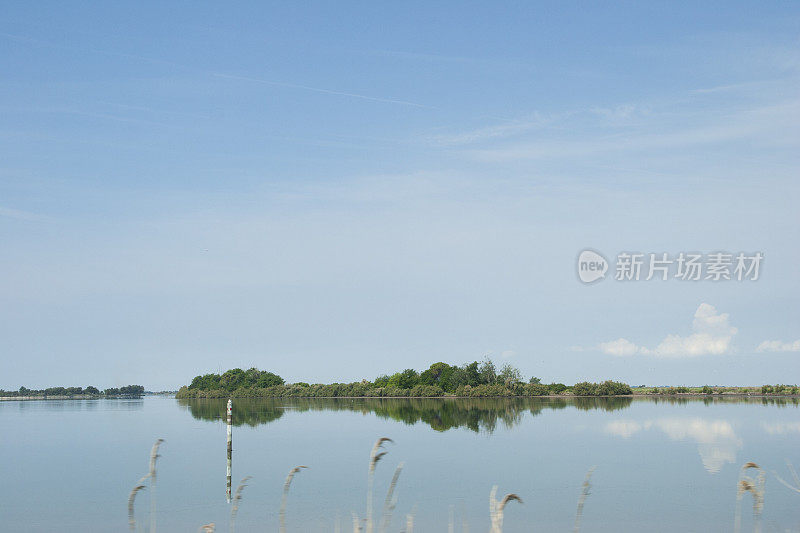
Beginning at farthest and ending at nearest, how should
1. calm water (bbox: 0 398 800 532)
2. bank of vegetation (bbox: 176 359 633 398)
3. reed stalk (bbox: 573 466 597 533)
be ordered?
bank of vegetation (bbox: 176 359 633 398), calm water (bbox: 0 398 800 532), reed stalk (bbox: 573 466 597 533)

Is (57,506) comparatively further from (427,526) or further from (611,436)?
(611,436)

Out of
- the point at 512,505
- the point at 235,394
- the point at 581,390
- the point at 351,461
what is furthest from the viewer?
the point at 235,394

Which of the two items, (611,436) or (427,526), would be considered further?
(611,436)

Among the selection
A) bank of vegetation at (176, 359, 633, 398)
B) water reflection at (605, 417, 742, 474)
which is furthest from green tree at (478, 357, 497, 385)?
water reflection at (605, 417, 742, 474)

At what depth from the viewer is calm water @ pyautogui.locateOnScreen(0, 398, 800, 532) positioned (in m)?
16.4

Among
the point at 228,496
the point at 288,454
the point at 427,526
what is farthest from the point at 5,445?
the point at 427,526

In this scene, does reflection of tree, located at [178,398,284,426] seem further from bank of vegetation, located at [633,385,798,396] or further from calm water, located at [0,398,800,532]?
bank of vegetation, located at [633,385,798,396]

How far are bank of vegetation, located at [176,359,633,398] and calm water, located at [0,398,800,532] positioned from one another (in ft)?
162

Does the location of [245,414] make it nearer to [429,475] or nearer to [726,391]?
[429,475]

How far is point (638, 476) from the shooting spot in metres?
22.2

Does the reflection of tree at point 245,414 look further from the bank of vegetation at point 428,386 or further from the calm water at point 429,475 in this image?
the bank of vegetation at point 428,386

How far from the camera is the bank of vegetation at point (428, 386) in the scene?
93.2 meters

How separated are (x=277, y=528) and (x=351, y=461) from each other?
458 inches

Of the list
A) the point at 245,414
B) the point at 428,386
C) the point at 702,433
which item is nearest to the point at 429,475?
Result: the point at 702,433
